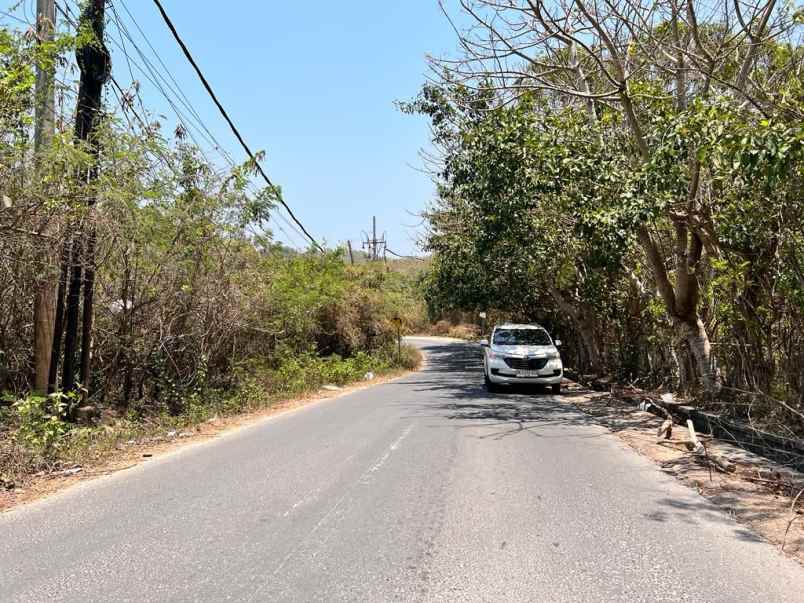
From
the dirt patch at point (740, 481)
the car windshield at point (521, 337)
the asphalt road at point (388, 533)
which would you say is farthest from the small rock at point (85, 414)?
the car windshield at point (521, 337)

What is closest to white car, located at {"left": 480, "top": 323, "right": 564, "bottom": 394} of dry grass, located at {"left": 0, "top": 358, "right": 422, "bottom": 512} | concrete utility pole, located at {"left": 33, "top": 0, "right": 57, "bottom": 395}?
dry grass, located at {"left": 0, "top": 358, "right": 422, "bottom": 512}

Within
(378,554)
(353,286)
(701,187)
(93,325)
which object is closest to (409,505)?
(378,554)

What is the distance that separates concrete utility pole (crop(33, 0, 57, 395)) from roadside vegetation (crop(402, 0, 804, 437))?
23.0 feet

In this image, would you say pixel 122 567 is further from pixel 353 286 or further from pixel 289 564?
pixel 353 286

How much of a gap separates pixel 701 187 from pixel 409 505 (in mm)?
9442

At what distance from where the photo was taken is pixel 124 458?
8859 millimetres

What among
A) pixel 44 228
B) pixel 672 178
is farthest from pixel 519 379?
pixel 44 228

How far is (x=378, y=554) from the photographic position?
15.9 ft

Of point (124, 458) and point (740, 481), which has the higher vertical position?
point (740, 481)

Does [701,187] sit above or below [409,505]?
above

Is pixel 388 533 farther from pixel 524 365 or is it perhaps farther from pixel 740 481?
pixel 524 365

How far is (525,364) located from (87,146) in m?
11.7

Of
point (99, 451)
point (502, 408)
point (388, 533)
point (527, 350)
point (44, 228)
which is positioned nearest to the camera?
point (388, 533)

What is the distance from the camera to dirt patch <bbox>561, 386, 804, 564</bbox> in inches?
223
